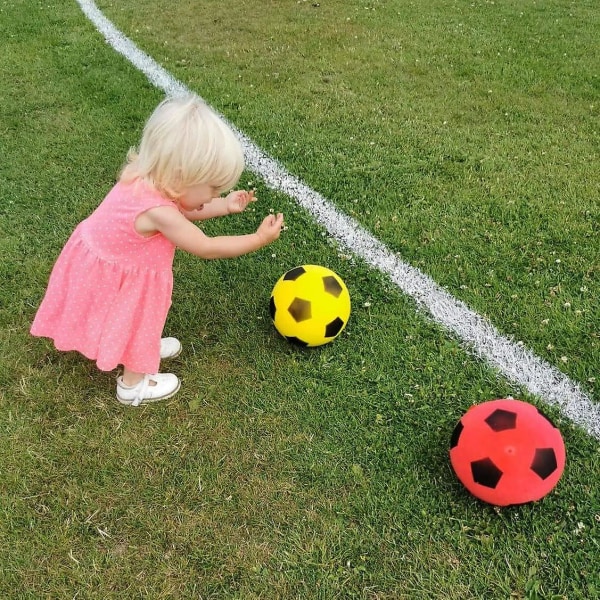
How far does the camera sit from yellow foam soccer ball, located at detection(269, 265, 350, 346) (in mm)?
3377

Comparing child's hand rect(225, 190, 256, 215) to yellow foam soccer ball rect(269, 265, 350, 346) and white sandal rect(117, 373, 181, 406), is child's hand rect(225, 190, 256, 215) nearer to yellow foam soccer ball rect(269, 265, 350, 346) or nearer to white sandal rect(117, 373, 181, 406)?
yellow foam soccer ball rect(269, 265, 350, 346)

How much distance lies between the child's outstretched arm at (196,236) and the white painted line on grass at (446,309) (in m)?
1.15

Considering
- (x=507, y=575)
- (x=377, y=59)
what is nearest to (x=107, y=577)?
(x=507, y=575)

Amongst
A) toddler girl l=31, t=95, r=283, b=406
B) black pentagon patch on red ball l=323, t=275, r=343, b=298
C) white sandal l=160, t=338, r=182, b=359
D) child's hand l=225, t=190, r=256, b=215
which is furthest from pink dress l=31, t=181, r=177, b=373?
black pentagon patch on red ball l=323, t=275, r=343, b=298

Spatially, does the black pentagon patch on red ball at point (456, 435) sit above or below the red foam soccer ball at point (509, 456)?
below

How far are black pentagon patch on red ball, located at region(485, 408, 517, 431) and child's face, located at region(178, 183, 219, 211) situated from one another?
1610 millimetres

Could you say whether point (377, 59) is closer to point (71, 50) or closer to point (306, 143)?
point (306, 143)

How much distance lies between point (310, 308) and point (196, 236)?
768 millimetres

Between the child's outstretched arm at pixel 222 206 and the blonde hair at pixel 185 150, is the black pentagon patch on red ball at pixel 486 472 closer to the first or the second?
the blonde hair at pixel 185 150

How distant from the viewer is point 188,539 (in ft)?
8.84

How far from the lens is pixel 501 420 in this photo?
2.66 m

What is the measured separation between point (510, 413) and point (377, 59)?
503 cm

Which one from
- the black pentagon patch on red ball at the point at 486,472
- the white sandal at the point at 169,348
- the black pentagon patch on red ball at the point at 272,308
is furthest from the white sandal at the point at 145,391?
the black pentagon patch on red ball at the point at 486,472

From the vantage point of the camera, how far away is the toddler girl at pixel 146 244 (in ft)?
9.25
